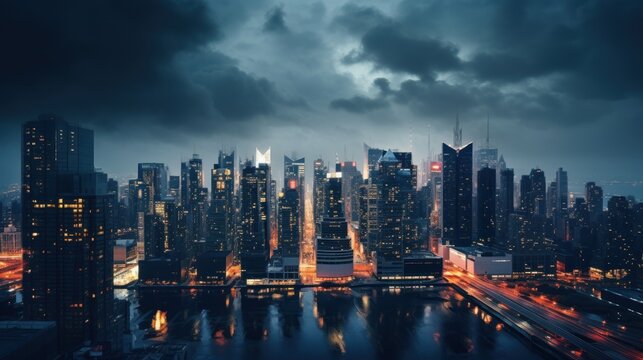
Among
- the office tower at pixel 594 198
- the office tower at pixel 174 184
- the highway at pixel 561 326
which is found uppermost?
the office tower at pixel 174 184

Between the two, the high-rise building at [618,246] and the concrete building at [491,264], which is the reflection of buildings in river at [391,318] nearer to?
the concrete building at [491,264]

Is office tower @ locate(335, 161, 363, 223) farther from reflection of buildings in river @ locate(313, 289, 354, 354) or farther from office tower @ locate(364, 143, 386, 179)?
reflection of buildings in river @ locate(313, 289, 354, 354)

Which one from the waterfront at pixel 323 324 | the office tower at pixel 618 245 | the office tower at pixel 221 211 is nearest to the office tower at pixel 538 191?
the office tower at pixel 618 245

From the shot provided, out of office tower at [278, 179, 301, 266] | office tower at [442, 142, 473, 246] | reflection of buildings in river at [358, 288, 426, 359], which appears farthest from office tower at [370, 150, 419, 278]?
office tower at [278, 179, 301, 266]

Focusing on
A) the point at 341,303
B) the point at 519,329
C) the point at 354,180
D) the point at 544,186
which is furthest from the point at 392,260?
the point at 354,180

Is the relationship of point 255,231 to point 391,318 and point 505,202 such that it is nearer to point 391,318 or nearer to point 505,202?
point 391,318
